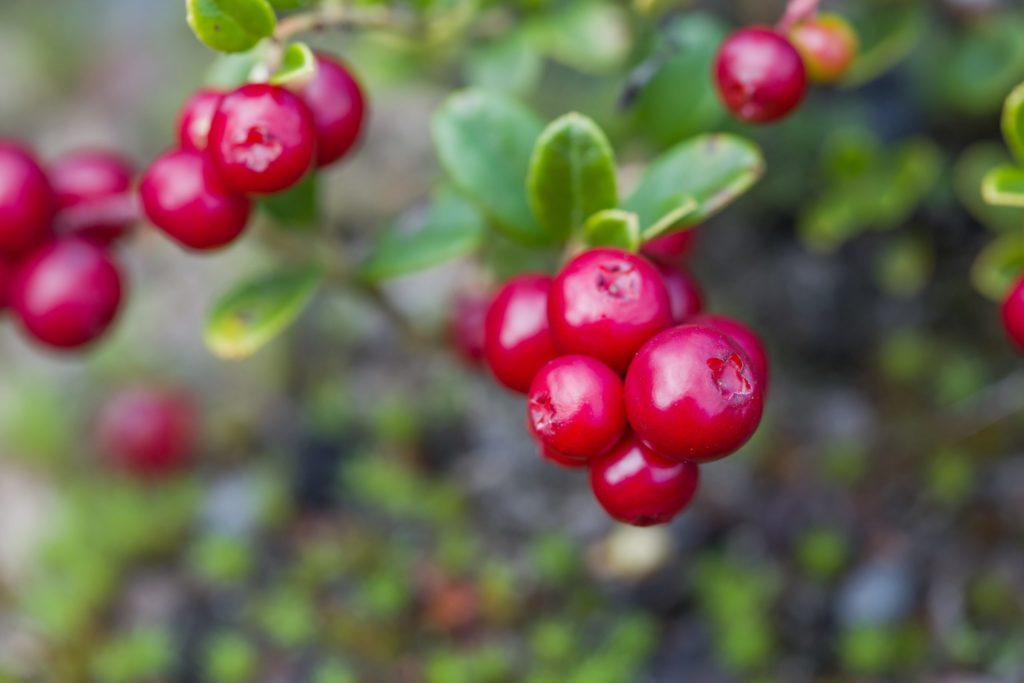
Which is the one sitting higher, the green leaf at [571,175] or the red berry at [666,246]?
the green leaf at [571,175]

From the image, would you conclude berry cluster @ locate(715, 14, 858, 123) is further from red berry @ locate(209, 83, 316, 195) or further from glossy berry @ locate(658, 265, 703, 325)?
red berry @ locate(209, 83, 316, 195)

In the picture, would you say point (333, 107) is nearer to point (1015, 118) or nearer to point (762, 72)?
point (762, 72)

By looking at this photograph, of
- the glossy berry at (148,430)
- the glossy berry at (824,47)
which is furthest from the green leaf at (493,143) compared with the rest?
the glossy berry at (148,430)

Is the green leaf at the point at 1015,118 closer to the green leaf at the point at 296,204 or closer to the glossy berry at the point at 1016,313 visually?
the glossy berry at the point at 1016,313

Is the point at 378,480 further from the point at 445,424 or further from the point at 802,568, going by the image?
the point at 802,568

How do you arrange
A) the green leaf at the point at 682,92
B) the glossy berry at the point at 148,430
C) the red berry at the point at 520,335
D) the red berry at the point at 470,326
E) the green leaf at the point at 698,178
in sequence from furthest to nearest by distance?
1. the glossy berry at the point at 148,430
2. the red berry at the point at 470,326
3. the green leaf at the point at 682,92
4. the green leaf at the point at 698,178
5. the red berry at the point at 520,335

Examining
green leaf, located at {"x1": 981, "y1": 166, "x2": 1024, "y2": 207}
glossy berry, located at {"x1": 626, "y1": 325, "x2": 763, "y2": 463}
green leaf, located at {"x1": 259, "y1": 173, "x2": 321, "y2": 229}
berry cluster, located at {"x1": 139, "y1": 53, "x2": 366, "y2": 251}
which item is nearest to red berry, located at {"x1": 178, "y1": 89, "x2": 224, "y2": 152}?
berry cluster, located at {"x1": 139, "y1": 53, "x2": 366, "y2": 251}
